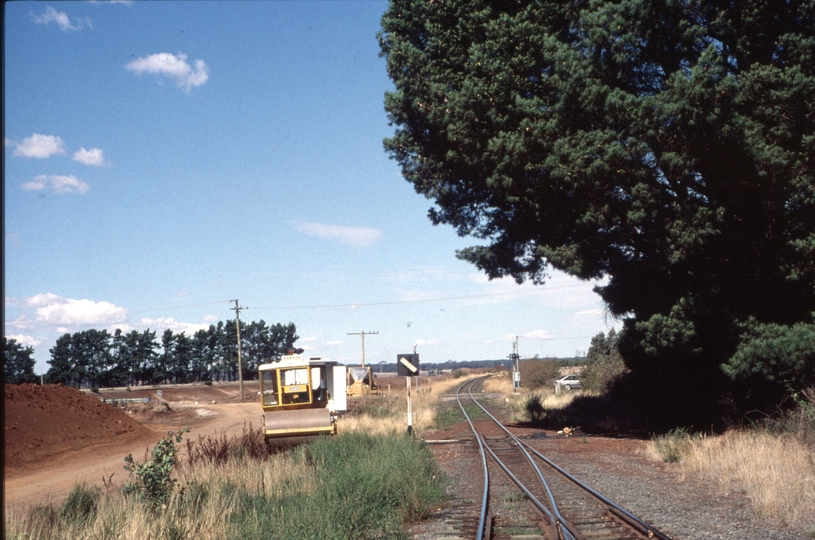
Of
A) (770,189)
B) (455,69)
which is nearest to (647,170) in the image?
(770,189)

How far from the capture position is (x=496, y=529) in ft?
29.2

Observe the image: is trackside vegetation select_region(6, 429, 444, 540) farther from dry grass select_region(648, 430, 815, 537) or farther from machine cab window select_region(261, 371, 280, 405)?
machine cab window select_region(261, 371, 280, 405)

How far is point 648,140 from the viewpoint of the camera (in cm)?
1595

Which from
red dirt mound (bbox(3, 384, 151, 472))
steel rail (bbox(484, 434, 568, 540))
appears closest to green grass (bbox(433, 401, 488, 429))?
steel rail (bbox(484, 434, 568, 540))

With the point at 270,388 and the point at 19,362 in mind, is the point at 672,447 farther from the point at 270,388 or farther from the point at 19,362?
the point at 19,362

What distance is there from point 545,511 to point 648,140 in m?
9.96

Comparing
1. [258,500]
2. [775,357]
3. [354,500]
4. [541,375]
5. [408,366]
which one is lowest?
[541,375]

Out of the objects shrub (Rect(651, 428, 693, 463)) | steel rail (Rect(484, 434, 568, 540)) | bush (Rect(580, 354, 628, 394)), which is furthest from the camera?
bush (Rect(580, 354, 628, 394))

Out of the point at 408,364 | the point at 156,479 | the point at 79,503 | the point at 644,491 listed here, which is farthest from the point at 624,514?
the point at 408,364

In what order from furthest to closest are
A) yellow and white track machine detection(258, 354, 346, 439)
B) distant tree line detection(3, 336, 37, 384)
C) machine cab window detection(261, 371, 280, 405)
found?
distant tree line detection(3, 336, 37, 384) < machine cab window detection(261, 371, 280, 405) < yellow and white track machine detection(258, 354, 346, 439)

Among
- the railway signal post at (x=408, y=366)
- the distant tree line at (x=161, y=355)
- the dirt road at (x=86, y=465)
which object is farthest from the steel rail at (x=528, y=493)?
the distant tree line at (x=161, y=355)

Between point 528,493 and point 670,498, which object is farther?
point 528,493

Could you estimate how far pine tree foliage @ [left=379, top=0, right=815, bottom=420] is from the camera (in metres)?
15.3

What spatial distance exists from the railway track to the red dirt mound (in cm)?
1650
